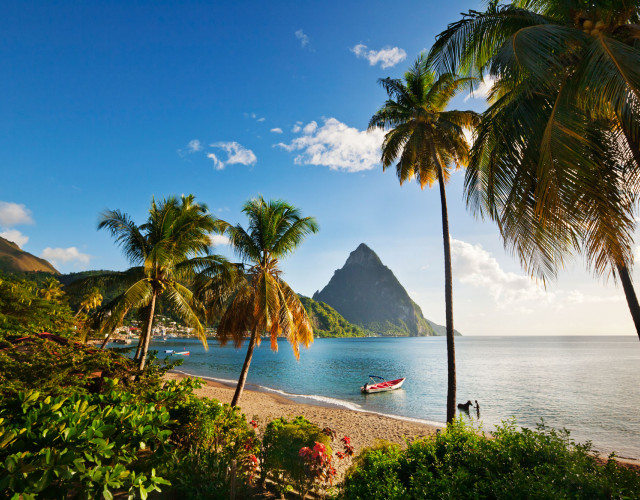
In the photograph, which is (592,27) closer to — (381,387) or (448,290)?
(448,290)

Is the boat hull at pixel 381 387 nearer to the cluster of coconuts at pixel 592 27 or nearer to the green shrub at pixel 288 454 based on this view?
the green shrub at pixel 288 454

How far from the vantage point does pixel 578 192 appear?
4453 millimetres

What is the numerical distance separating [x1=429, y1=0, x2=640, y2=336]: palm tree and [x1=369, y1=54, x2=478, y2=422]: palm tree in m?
4.19

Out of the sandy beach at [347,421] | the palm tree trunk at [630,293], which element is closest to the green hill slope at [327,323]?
the sandy beach at [347,421]

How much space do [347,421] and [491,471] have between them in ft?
51.9

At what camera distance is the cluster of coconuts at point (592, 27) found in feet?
15.6

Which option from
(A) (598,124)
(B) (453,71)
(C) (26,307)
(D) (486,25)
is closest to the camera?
(A) (598,124)

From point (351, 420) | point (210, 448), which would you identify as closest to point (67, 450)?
point (210, 448)

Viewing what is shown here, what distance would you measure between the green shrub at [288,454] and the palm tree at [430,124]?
251 inches

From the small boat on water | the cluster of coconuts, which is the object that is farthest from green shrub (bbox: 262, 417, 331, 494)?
the small boat on water

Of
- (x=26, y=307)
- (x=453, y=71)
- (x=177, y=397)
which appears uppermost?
(x=453, y=71)

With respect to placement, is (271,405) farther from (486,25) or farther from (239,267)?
(486,25)

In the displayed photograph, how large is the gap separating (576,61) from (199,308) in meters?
14.7

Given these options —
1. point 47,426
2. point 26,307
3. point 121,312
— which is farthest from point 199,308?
point 47,426
